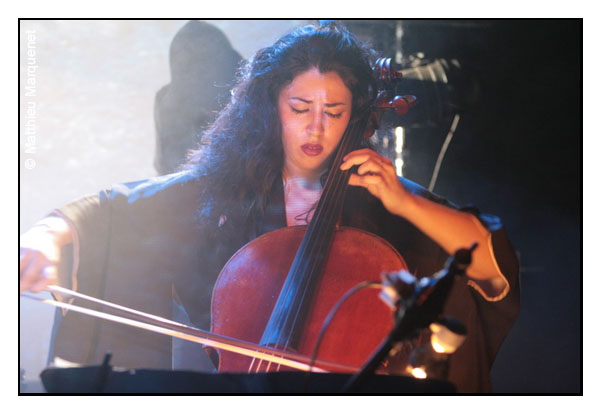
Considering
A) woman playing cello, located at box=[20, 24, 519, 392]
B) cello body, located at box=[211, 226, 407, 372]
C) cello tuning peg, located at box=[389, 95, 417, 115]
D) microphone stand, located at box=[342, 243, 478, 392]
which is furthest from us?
woman playing cello, located at box=[20, 24, 519, 392]

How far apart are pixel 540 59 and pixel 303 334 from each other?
4.19ft

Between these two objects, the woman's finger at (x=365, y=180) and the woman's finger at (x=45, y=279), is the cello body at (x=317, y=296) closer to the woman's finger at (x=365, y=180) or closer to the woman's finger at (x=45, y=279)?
the woman's finger at (x=365, y=180)

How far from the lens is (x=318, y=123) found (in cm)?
177

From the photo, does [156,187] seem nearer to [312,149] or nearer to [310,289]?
[312,149]

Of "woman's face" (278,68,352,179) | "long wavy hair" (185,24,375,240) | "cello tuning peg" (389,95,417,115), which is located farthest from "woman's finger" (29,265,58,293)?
"cello tuning peg" (389,95,417,115)

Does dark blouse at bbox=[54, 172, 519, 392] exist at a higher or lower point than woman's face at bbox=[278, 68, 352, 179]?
lower

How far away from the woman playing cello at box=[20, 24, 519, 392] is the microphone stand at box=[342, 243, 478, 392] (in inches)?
21.5

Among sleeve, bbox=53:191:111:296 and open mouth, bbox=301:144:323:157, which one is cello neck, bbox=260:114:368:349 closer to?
open mouth, bbox=301:144:323:157

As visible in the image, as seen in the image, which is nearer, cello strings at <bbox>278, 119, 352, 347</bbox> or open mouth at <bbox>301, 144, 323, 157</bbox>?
cello strings at <bbox>278, 119, 352, 347</bbox>

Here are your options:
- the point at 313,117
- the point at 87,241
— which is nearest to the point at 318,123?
the point at 313,117

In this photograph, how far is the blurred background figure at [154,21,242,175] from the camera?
192 centimetres

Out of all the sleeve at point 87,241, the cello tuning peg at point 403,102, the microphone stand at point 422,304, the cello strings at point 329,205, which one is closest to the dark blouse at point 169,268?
the sleeve at point 87,241

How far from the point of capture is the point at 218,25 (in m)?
1.94
